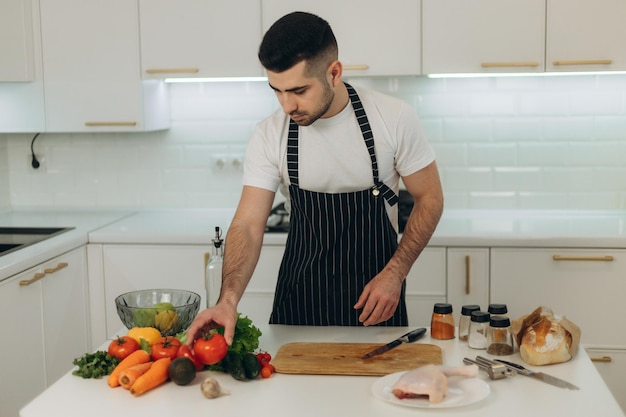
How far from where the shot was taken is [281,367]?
210cm

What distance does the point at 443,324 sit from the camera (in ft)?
7.61

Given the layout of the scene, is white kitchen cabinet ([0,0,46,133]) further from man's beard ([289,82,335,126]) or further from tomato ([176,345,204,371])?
tomato ([176,345,204,371])

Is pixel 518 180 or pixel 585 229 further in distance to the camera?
pixel 518 180

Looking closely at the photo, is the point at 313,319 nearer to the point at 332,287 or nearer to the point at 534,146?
the point at 332,287

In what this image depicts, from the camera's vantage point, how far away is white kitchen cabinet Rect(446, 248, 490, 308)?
12.1ft

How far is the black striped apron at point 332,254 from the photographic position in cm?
282

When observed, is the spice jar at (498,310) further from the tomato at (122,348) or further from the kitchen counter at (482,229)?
the kitchen counter at (482,229)

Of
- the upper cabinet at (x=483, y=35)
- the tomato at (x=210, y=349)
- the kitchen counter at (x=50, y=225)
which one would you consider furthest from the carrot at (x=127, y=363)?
the upper cabinet at (x=483, y=35)

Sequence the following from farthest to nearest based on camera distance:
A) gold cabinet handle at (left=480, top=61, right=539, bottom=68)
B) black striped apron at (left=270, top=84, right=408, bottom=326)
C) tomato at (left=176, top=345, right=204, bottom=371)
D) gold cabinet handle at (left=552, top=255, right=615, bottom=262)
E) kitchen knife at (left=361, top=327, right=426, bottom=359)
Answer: gold cabinet handle at (left=480, top=61, right=539, bottom=68)
gold cabinet handle at (left=552, top=255, right=615, bottom=262)
black striped apron at (left=270, top=84, right=408, bottom=326)
kitchen knife at (left=361, top=327, right=426, bottom=359)
tomato at (left=176, top=345, right=204, bottom=371)

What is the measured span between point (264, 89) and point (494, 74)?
1.11 metres

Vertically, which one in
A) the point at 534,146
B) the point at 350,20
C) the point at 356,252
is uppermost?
the point at 350,20

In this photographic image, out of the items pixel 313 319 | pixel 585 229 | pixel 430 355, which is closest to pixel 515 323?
pixel 430 355

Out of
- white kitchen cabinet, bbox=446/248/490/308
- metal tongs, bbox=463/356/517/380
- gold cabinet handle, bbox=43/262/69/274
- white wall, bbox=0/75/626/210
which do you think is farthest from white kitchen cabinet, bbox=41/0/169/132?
metal tongs, bbox=463/356/517/380

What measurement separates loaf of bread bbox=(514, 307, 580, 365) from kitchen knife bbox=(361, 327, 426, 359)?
275 millimetres
